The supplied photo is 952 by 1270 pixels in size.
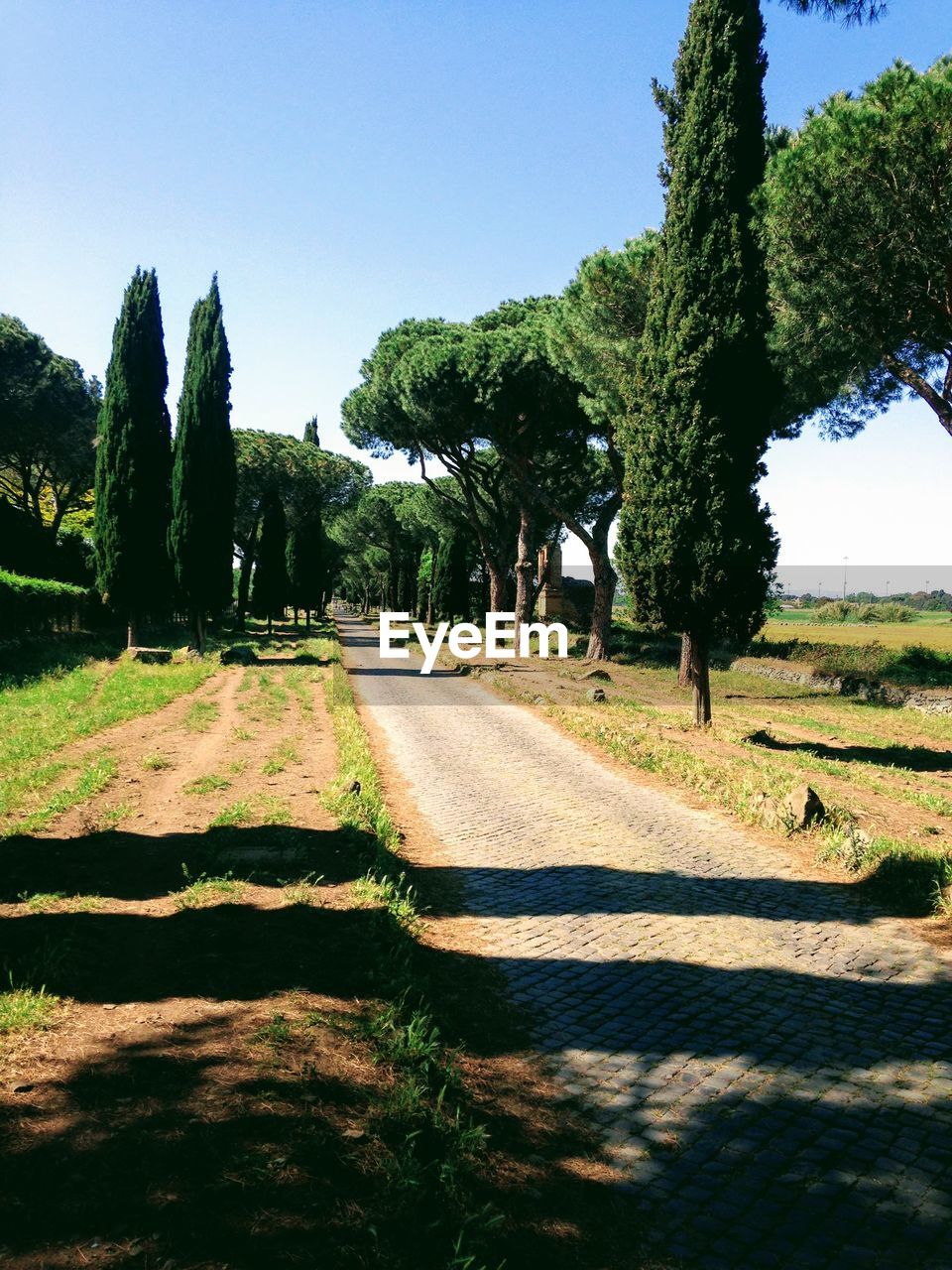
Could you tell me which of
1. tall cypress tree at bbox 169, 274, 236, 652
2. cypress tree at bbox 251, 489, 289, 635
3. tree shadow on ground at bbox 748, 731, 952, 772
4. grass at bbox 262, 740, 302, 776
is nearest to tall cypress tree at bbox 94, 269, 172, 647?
tall cypress tree at bbox 169, 274, 236, 652

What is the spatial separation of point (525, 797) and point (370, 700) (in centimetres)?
1007

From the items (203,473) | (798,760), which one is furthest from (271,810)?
(203,473)

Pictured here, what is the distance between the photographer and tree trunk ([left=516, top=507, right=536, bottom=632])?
33.6 m

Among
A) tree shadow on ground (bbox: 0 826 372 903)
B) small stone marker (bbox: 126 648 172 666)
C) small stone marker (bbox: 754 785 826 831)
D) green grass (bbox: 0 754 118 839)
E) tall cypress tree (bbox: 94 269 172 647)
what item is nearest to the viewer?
tree shadow on ground (bbox: 0 826 372 903)

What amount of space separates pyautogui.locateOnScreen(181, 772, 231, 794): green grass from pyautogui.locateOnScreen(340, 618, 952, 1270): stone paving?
2.58m

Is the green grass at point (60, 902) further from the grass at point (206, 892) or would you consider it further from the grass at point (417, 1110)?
the grass at point (417, 1110)

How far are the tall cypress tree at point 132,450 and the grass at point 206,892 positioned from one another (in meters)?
22.7

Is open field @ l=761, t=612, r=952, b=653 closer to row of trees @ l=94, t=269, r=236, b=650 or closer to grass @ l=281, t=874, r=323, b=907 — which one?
grass @ l=281, t=874, r=323, b=907

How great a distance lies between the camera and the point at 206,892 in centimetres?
658

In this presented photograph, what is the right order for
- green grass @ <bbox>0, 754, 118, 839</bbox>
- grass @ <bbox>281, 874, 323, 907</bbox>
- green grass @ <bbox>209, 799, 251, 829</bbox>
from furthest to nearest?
1. green grass @ <bbox>209, 799, 251, 829</bbox>
2. green grass @ <bbox>0, 754, 118, 839</bbox>
3. grass @ <bbox>281, 874, 323, 907</bbox>

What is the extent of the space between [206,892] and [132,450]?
932 inches

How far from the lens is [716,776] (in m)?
11.2

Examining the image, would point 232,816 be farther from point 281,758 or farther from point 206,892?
point 281,758

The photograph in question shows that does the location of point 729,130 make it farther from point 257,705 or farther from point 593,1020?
point 593,1020
